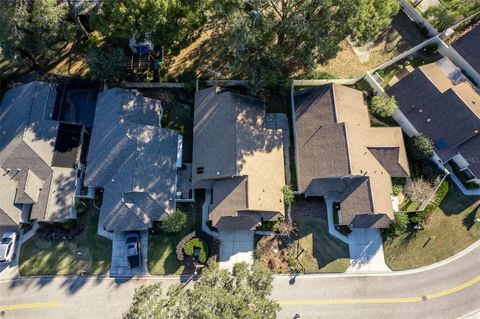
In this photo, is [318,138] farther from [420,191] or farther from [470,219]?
[470,219]

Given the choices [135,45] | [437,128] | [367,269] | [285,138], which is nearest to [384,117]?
[437,128]

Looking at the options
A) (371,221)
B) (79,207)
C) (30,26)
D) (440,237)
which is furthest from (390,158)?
(30,26)

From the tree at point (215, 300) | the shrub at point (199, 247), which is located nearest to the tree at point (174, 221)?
the shrub at point (199, 247)

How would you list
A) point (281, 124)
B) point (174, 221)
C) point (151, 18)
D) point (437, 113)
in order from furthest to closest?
point (281, 124), point (437, 113), point (174, 221), point (151, 18)

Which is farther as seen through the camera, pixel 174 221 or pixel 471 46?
pixel 471 46

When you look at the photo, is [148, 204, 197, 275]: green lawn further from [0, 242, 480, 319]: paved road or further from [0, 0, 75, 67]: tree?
[0, 0, 75, 67]: tree

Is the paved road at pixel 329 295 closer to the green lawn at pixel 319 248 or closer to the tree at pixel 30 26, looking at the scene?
the green lawn at pixel 319 248
